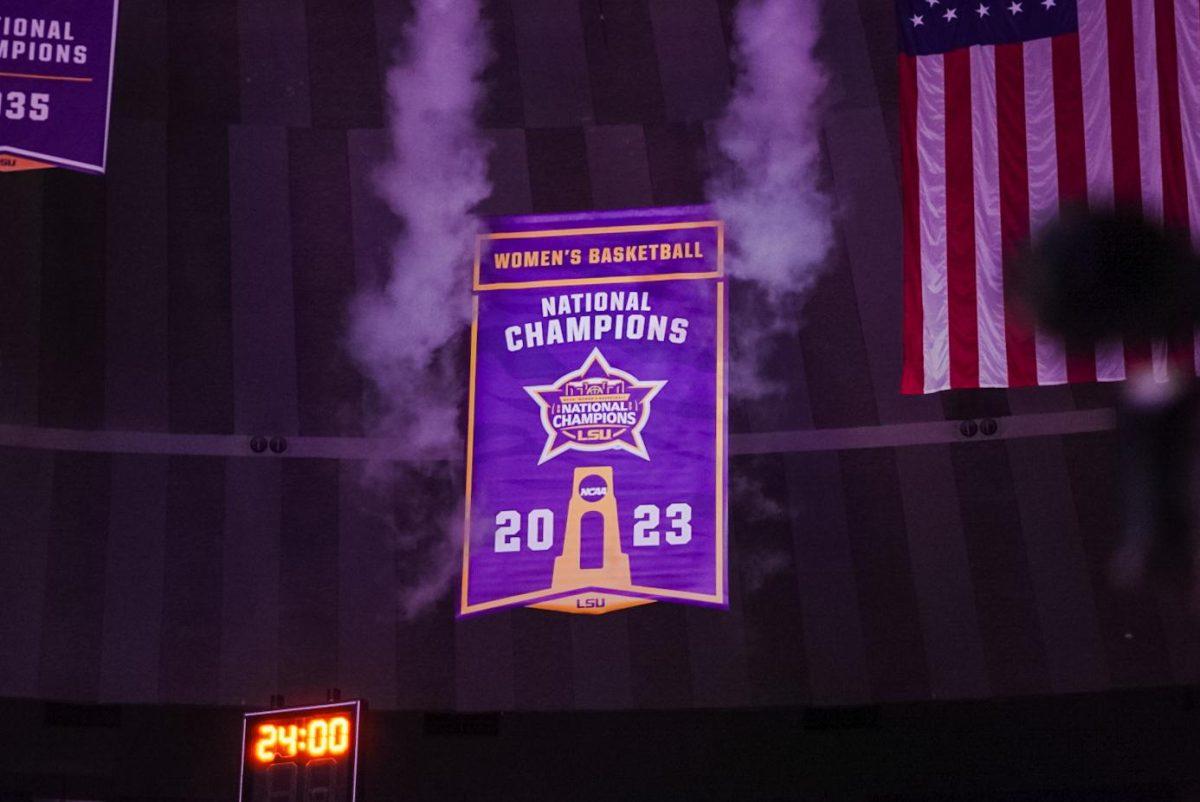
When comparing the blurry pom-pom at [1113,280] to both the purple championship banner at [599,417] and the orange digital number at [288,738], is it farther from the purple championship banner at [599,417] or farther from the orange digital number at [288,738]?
the orange digital number at [288,738]

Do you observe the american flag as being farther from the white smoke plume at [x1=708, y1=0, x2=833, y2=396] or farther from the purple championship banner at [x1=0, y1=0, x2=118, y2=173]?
the purple championship banner at [x1=0, y1=0, x2=118, y2=173]

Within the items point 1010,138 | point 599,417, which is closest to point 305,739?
point 599,417

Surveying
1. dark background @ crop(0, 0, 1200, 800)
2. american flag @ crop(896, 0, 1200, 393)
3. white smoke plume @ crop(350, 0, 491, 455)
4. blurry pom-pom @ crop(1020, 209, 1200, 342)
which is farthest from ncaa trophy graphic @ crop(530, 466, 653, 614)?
blurry pom-pom @ crop(1020, 209, 1200, 342)

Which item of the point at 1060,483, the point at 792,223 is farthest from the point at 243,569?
the point at 1060,483

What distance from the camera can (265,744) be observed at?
840 cm

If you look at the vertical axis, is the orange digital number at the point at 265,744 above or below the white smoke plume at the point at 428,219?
below

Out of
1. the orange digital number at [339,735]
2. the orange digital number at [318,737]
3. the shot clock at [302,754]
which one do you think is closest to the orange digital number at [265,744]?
the shot clock at [302,754]

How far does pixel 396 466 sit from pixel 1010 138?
177 inches

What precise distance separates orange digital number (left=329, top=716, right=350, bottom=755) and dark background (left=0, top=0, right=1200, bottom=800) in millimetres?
1174

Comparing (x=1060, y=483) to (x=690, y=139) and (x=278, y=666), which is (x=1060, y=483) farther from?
(x=278, y=666)

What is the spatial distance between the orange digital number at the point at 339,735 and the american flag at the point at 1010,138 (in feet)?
12.7

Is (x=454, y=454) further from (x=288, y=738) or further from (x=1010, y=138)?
(x=1010, y=138)

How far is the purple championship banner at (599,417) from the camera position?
8.91 m

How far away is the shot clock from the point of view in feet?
26.9
